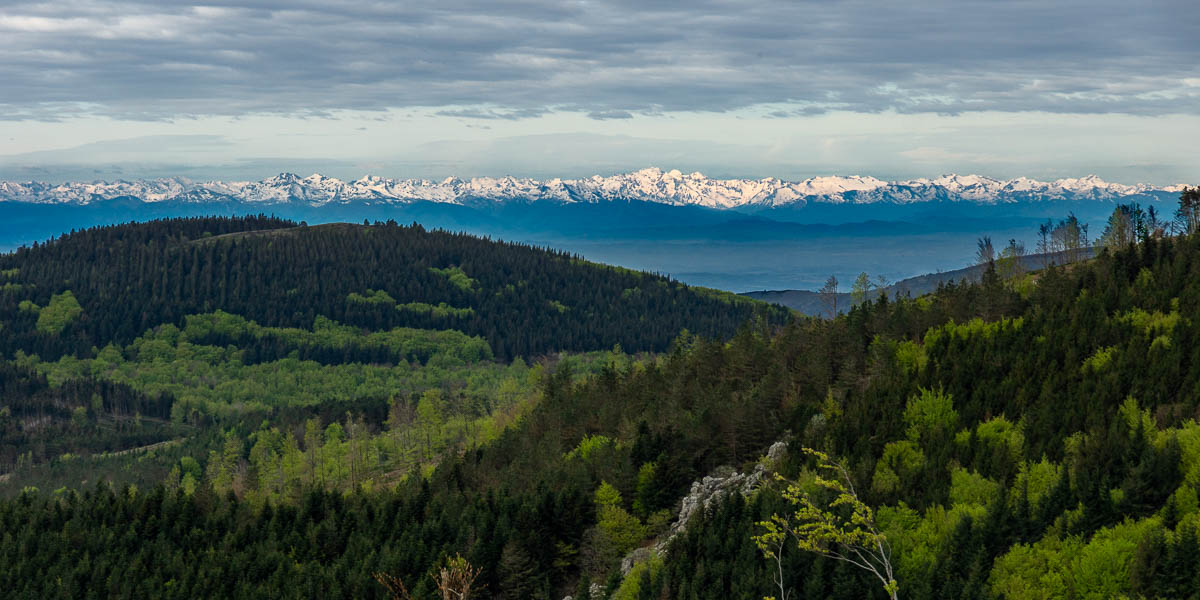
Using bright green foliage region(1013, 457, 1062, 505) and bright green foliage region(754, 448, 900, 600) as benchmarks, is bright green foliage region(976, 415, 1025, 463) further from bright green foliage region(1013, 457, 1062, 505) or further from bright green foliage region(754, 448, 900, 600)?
bright green foliage region(754, 448, 900, 600)

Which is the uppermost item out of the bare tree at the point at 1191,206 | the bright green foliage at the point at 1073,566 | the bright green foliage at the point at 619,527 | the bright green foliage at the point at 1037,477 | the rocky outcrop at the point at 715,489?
the bare tree at the point at 1191,206

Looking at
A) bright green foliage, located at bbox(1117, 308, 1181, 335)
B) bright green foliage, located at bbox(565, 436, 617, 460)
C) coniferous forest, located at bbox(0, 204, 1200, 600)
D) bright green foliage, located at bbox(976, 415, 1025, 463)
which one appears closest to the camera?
coniferous forest, located at bbox(0, 204, 1200, 600)

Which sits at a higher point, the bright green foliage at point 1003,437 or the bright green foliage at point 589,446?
the bright green foliage at point 1003,437

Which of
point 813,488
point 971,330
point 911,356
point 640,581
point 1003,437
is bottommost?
point 640,581

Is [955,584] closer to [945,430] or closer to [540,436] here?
[945,430]

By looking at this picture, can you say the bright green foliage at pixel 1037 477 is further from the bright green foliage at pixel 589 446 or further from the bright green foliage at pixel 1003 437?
the bright green foliage at pixel 589 446

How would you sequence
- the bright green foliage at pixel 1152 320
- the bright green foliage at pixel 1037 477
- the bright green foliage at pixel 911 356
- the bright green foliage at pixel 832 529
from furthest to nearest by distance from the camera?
the bright green foliage at pixel 911 356
the bright green foliage at pixel 1152 320
the bright green foliage at pixel 1037 477
the bright green foliage at pixel 832 529

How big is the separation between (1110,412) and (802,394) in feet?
123

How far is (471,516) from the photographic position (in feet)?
351

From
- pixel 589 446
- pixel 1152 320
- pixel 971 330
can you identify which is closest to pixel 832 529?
pixel 1152 320

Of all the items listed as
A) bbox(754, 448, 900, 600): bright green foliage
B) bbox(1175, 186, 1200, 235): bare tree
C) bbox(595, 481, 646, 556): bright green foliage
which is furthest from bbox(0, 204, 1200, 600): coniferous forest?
bbox(1175, 186, 1200, 235): bare tree

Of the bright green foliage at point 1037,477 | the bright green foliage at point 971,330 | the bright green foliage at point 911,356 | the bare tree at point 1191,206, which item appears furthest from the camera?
the bare tree at point 1191,206

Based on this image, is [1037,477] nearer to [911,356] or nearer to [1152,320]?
[1152,320]

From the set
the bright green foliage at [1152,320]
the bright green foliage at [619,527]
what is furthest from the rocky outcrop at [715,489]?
the bright green foliage at [1152,320]
